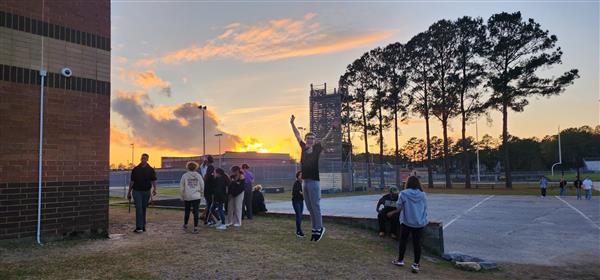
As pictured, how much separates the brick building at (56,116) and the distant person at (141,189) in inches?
25.4

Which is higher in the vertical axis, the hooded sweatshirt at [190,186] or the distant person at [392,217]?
the hooded sweatshirt at [190,186]

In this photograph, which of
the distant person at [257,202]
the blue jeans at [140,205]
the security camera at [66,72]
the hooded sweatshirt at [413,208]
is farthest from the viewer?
the distant person at [257,202]

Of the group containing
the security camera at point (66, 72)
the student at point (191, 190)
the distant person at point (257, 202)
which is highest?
the security camera at point (66, 72)

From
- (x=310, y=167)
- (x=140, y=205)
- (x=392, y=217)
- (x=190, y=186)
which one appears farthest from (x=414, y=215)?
(x=140, y=205)

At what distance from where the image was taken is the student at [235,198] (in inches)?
442

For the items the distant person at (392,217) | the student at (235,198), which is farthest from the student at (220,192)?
the distant person at (392,217)

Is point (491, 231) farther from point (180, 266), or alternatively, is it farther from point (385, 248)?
point (180, 266)

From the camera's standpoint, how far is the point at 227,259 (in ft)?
24.2

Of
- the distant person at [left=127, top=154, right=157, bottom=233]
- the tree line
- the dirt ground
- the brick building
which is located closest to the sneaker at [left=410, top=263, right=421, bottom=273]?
the dirt ground

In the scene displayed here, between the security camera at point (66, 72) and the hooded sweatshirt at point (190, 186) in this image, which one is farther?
the hooded sweatshirt at point (190, 186)

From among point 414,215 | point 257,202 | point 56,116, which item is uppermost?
point 56,116

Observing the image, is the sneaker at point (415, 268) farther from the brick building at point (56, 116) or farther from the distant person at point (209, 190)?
the brick building at point (56, 116)

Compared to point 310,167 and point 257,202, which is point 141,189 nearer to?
point 310,167

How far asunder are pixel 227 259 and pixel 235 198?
12.7ft
